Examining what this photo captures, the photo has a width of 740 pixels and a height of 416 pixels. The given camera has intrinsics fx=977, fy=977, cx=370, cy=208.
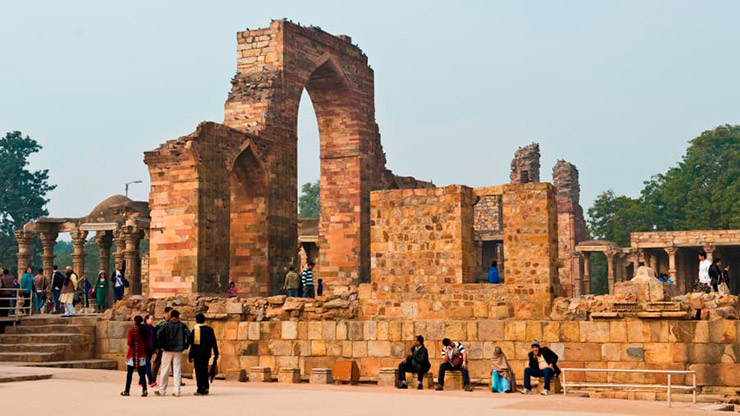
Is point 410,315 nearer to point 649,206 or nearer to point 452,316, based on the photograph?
point 452,316

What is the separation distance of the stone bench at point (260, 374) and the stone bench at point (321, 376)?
75cm

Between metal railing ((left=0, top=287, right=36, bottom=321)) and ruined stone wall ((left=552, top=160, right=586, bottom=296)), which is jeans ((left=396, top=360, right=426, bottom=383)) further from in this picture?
ruined stone wall ((left=552, top=160, right=586, bottom=296))

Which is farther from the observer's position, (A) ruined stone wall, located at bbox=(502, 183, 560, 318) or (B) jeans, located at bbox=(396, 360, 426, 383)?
(A) ruined stone wall, located at bbox=(502, 183, 560, 318)

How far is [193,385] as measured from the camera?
528 inches

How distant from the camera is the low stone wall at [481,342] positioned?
44.0 ft

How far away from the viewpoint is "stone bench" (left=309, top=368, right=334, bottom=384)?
15219mm

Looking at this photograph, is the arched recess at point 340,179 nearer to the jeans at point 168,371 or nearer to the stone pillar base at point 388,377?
the stone pillar base at point 388,377

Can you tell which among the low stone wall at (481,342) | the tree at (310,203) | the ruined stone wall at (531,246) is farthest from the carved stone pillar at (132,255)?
the tree at (310,203)

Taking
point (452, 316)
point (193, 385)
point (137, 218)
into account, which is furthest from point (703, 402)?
point (137, 218)

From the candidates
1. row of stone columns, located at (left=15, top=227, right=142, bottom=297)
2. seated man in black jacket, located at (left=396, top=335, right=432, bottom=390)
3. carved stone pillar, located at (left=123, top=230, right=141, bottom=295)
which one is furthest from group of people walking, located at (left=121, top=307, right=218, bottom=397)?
carved stone pillar, located at (left=123, top=230, right=141, bottom=295)

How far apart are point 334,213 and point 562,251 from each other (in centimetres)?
1565

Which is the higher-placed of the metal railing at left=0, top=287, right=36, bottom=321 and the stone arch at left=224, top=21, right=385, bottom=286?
the stone arch at left=224, top=21, right=385, bottom=286

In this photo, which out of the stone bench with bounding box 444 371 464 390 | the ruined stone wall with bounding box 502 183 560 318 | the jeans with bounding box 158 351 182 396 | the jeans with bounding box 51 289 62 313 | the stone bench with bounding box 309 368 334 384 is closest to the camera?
the jeans with bounding box 158 351 182 396

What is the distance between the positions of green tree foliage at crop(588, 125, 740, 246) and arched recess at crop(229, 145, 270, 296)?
26057 millimetres
